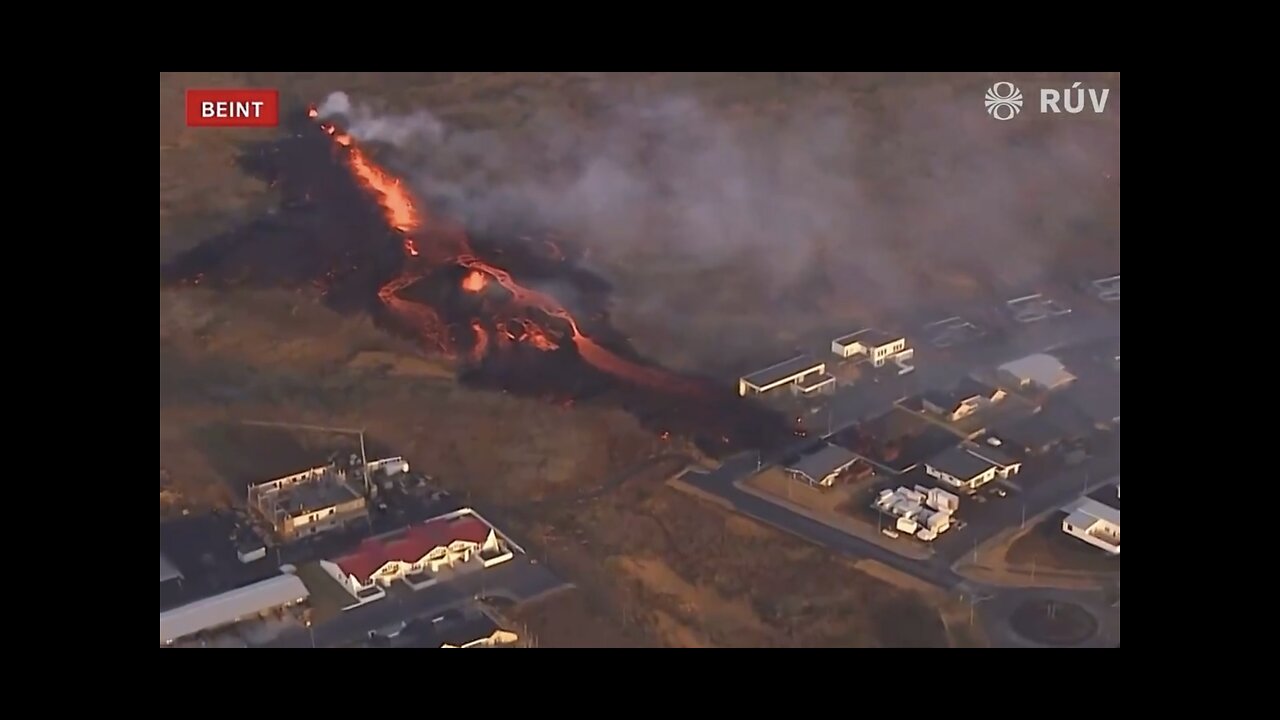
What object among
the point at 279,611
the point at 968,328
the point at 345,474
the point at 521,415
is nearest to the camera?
the point at 279,611

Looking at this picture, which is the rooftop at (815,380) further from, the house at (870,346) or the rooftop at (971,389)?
the rooftop at (971,389)

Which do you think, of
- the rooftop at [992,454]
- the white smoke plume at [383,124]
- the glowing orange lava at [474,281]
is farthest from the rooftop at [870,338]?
the white smoke plume at [383,124]

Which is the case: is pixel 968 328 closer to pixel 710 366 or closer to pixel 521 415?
pixel 710 366

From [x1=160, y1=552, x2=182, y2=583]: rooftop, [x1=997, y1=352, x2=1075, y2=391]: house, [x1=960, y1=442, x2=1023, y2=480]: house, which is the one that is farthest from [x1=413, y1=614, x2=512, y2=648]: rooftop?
[x1=997, y1=352, x2=1075, y2=391]: house

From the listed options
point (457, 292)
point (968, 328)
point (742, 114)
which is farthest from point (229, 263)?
point (968, 328)

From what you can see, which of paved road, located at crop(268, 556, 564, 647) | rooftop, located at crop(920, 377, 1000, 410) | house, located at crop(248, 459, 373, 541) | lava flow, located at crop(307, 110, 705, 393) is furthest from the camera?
lava flow, located at crop(307, 110, 705, 393)

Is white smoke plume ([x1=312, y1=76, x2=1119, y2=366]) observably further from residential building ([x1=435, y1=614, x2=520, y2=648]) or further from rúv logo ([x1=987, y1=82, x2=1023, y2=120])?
residential building ([x1=435, y1=614, x2=520, y2=648])
